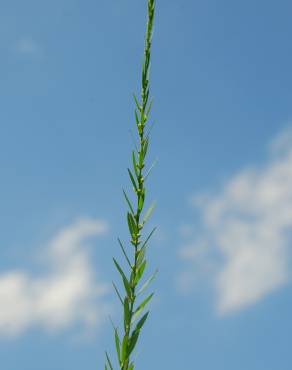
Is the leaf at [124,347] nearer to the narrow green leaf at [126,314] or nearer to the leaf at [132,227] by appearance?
the narrow green leaf at [126,314]

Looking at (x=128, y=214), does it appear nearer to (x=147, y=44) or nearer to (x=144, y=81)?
(x=144, y=81)

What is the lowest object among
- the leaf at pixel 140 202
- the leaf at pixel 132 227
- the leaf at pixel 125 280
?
the leaf at pixel 125 280

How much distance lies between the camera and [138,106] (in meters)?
2.36

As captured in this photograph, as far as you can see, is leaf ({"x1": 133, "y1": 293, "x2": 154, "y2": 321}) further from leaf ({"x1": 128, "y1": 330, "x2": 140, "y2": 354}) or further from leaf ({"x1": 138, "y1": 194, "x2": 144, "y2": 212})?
leaf ({"x1": 138, "y1": 194, "x2": 144, "y2": 212})

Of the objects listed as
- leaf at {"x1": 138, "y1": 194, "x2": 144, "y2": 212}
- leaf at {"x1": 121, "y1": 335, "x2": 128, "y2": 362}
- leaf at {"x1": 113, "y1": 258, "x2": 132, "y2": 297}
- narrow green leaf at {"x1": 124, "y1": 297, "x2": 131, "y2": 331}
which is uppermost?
leaf at {"x1": 138, "y1": 194, "x2": 144, "y2": 212}

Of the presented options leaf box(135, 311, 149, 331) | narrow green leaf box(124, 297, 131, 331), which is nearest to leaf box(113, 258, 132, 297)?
narrow green leaf box(124, 297, 131, 331)

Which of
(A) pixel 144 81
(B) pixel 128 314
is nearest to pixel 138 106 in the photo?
(A) pixel 144 81

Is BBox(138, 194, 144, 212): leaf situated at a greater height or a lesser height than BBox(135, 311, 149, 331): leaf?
greater

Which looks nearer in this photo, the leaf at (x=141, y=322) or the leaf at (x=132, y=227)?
the leaf at (x=141, y=322)

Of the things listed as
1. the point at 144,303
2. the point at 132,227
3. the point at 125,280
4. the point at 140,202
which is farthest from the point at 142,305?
the point at 140,202

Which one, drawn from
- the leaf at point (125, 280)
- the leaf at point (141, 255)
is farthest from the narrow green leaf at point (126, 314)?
the leaf at point (141, 255)

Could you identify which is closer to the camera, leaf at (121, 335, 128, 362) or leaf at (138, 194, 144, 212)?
leaf at (121, 335, 128, 362)

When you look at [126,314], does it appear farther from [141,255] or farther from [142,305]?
[141,255]

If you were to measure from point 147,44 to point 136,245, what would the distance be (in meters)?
1.09
